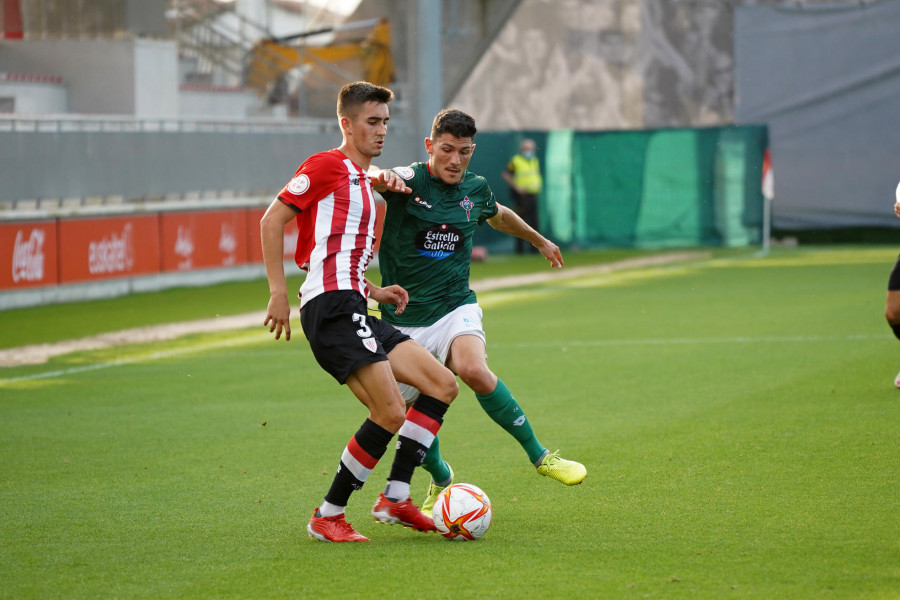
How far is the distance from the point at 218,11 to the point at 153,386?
2100 cm

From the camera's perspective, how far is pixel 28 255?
48.8ft

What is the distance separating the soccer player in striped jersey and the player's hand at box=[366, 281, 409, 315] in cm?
22

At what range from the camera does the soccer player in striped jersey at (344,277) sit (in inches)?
Result: 195

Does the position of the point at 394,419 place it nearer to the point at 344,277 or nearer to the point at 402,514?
the point at 402,514

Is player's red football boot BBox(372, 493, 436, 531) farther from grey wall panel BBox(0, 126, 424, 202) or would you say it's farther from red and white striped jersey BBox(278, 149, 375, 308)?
grey wall panel BBox(0, 126, 424, 202)

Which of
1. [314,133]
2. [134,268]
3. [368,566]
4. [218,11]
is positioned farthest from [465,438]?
[218,11]

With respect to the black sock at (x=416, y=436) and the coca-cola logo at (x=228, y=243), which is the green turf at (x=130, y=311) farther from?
the black sock at (x=416, y=436)

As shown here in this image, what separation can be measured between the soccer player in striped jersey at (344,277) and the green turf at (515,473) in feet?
1.07

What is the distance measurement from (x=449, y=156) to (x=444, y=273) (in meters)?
0.56

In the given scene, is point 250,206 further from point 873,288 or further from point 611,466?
point 611,466

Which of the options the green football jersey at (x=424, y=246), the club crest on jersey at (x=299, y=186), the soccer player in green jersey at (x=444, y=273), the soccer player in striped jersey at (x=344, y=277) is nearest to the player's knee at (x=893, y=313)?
the soccer player in green jersey at (x=444, y=273)

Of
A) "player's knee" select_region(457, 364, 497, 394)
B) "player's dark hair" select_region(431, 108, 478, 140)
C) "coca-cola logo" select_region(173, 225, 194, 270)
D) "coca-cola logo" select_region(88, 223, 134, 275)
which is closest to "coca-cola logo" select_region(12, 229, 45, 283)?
"coca-cola logo" select_region(88, 223, 134, 275)

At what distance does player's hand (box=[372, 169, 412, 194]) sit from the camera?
213 inches

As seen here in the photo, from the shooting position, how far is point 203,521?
5.39 metres
